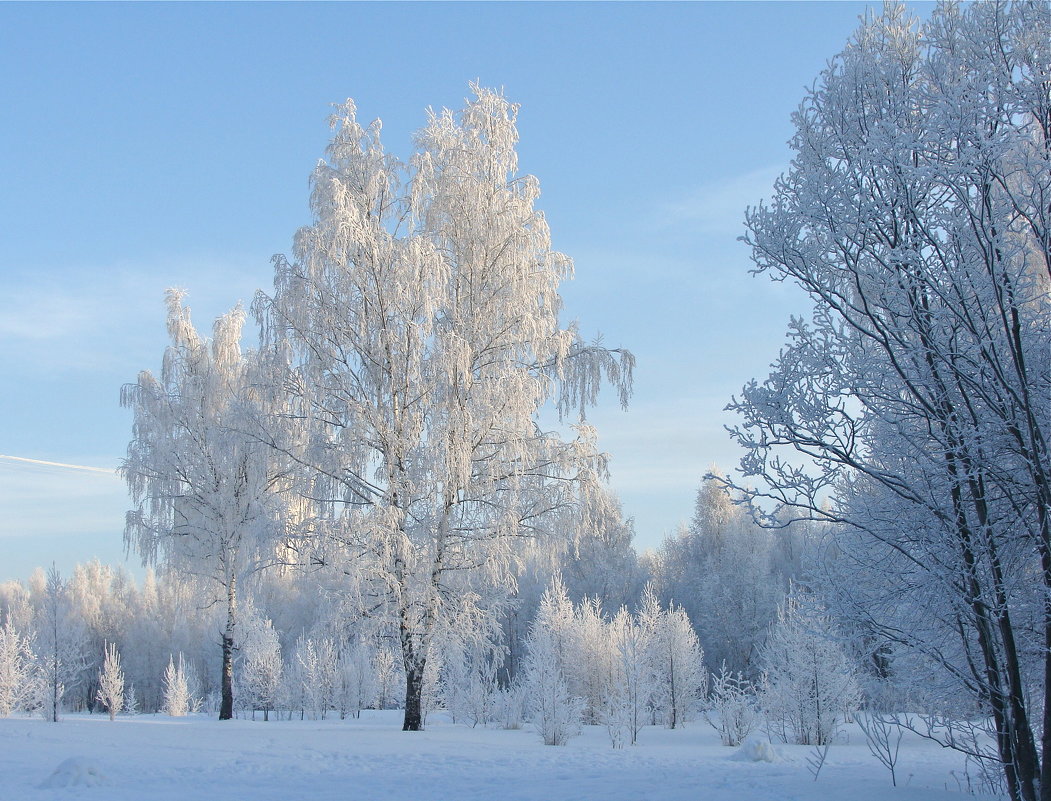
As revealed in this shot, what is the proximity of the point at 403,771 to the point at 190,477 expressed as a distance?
12829 millimetres

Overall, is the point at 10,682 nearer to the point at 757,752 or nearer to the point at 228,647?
the point at 228,647

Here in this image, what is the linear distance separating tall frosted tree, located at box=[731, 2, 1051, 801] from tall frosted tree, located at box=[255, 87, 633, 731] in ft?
22.6

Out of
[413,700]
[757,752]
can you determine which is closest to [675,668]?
[413,700]

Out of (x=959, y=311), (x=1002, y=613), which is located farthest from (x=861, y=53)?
(x=1002, y=613)

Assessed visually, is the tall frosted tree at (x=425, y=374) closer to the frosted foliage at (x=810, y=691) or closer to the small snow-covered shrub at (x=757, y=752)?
the small snow-covered shrub at (x=757, y=752)

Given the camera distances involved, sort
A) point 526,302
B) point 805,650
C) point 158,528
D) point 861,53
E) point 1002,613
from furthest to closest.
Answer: point 158,528, point 805,650, point 526,302, point 861,53, point 1002,613

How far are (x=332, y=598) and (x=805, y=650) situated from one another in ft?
30.8

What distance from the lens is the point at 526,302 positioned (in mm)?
13398

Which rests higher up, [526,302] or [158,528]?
[526,302]

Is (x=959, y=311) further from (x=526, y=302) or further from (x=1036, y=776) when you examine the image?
(x=526, y=302)

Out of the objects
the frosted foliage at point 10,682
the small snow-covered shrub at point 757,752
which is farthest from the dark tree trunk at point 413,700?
the frosted foliage at point 10,682

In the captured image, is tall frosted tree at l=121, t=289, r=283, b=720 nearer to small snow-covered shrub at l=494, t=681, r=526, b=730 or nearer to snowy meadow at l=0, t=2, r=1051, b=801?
snowy meadow at l=0, t=2, r=1051, b=801

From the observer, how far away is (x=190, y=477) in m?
19.1

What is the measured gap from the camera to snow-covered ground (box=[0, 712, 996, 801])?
7371 mm
